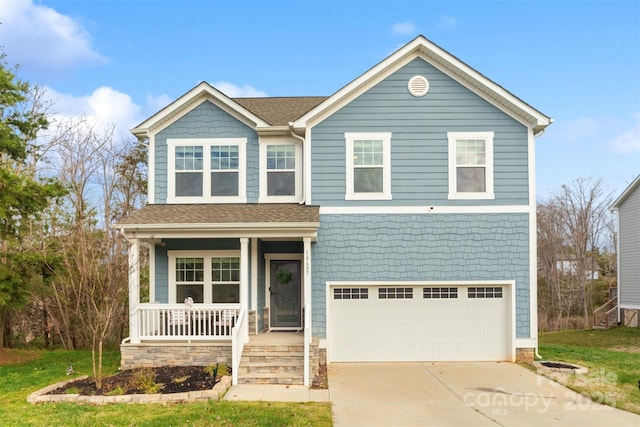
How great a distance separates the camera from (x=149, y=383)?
31.4 feet

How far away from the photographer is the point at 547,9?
13.8 m

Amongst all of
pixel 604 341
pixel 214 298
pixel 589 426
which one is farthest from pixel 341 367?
pixel 604 341

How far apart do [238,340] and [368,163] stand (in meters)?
5.18

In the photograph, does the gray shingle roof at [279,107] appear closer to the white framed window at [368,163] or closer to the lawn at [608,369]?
the white framed window at [368,163]

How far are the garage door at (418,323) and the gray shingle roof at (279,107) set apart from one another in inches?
185

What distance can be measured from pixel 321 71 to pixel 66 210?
10.7 meters

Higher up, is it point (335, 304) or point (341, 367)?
point (335, 304)

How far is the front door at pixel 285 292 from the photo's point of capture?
44.3 ft

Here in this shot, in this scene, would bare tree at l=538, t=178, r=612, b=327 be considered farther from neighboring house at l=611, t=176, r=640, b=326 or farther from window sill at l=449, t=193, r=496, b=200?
window sill at l=449, t=193, r=496, b=200

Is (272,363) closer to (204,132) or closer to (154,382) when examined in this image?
(154,382)

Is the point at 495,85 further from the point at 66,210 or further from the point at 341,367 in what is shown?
the point at 66,210

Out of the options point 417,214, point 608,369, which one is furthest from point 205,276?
point 608,369

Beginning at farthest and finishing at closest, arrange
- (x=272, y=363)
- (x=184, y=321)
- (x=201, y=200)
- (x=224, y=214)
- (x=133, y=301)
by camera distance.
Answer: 1. (x=201, y=200)
2. (x=224, y=214)
3. (x=133, y=301)
4. (x=184, y=321)
5. (x=272, y=363)

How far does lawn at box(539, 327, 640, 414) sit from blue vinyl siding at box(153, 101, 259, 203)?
8.57 m
